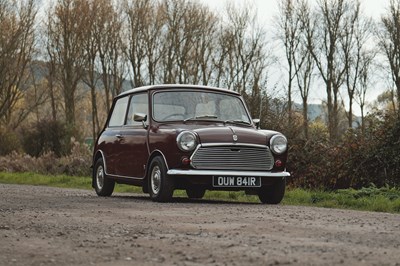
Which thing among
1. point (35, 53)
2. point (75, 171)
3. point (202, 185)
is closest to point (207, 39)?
point (35, 53)

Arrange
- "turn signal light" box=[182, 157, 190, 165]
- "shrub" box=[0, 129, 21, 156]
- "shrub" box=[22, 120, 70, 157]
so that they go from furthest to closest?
"shrub" box=[0, 129, 21, 156] → "shrub" box=[22, 120, 70, 157] → "turn signal light" box=[182, 157, 190, 165]

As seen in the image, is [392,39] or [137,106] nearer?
[137,106]

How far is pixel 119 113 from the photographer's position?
13383 millimetres

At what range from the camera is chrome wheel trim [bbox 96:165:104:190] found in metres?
13.5

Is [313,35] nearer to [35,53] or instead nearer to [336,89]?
[336,89]

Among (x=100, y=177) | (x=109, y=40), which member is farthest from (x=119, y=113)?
(x=109, y=40)

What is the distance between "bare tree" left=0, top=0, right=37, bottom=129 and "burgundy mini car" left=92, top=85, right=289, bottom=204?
29817 mm

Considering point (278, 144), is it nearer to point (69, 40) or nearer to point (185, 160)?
point (185, 160)

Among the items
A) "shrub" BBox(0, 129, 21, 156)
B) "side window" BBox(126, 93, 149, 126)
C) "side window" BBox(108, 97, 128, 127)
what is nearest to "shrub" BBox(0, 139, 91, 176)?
"shrub" BBox(0, 129, 21, 156)

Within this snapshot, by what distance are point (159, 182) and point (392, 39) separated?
35776mm

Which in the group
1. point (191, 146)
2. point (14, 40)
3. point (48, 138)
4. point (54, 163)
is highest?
point (14, 40)

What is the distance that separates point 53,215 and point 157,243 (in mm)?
3100

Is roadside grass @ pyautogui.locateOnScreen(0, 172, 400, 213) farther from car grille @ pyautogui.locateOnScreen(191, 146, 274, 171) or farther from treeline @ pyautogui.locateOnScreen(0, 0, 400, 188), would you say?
treeline @ pyautogui.locateOnScreen(0, 0, 400, 188)

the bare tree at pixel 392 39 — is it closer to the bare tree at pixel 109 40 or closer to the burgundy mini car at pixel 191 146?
the bare tree at pixel 109 40
